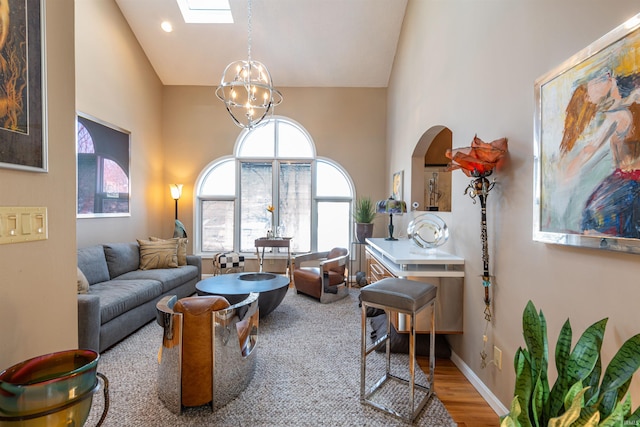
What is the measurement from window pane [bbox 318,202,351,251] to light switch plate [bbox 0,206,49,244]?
4.53m

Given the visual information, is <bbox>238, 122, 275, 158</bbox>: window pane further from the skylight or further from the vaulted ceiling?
the skylight

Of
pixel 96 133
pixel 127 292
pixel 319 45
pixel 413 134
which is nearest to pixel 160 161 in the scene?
pixel 96 133

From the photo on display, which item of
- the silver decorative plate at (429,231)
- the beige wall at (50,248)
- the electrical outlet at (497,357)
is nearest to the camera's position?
the beige wall at (50,248)

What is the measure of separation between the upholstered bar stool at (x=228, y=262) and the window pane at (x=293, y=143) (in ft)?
6.56

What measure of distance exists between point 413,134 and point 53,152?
11.2 ft

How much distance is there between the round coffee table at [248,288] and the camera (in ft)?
9.89

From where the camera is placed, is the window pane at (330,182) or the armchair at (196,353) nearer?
the armchair at (196,353)

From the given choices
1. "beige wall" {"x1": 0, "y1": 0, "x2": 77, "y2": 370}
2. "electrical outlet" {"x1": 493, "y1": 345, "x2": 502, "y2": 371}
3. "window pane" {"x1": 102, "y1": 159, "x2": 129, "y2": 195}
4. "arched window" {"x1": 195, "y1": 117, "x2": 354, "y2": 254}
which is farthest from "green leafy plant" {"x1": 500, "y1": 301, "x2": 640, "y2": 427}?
"window pane" {"x1": 102, "y1": 159, "x2": 129, "y2": 195}

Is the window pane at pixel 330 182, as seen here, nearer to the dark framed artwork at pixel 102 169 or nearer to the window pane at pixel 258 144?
the window pane at pixel 258 144

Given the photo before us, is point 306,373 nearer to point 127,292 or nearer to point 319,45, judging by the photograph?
point 127,292

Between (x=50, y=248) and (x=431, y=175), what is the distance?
382 centimetres

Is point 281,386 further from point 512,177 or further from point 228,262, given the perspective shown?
point 228,262

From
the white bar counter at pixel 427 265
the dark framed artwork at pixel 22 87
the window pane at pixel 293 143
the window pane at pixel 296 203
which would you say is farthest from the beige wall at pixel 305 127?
the dark framed artwork at pixel 22 87

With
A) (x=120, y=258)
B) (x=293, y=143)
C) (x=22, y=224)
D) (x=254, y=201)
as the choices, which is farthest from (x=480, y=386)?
(x=293, y=143)
